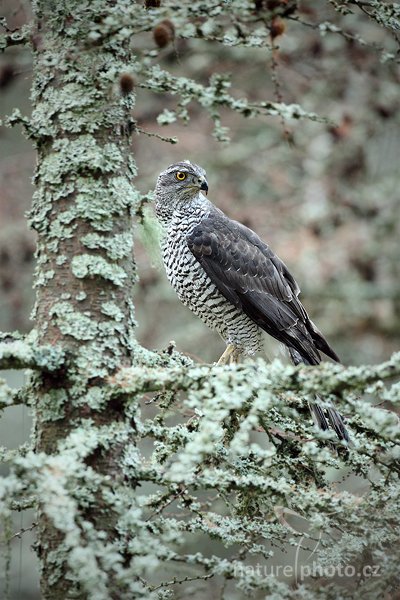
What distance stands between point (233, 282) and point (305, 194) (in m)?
3.76

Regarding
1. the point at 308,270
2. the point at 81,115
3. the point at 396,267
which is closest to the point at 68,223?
the point at 81,115

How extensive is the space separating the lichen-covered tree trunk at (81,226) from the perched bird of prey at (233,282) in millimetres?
1959

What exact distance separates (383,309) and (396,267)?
499 millimetres

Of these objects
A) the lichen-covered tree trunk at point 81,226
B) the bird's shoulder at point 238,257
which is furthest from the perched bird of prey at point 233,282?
the lichen-covered tree trunk at point 81,226

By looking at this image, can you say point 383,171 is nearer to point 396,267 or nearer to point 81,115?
point 396,267

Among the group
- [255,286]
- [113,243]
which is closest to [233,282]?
[255,286]

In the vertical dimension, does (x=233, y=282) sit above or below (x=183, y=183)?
below

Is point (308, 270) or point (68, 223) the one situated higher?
point (308, 270)

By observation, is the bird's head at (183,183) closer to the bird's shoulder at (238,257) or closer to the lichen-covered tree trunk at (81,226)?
the bird's shoulder at (238,257)

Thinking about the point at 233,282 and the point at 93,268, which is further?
the point at 233,282

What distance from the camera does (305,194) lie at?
8.22 meters

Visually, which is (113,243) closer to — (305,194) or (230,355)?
(230,355)

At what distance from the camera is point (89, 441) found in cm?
237

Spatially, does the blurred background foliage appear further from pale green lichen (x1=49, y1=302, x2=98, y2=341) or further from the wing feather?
pale green lichen (x1=49, y1=302, x2=98, y2=341)
